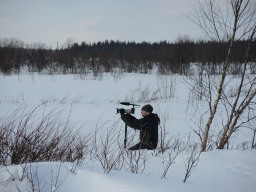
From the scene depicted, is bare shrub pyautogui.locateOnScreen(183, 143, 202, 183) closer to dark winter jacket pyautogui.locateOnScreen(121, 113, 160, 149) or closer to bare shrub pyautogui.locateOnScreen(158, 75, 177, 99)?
dark winter jacket pyautogui.locateOnScreen(121, 113, 160, 149)

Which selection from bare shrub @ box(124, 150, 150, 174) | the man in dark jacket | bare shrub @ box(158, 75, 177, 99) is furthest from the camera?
bare shrub @ box(158, 75, 177, 99)

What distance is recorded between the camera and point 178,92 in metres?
11.9

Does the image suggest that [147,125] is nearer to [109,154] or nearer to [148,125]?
[148,125]

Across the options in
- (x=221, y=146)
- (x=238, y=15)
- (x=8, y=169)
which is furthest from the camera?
(x=221, y=146)

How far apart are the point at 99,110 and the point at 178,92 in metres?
5.90

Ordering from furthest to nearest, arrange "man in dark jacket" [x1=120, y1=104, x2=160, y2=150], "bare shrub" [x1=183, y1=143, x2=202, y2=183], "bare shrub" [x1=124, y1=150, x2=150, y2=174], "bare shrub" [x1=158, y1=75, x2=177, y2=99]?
"bare shrub" [x1=158, y1=75, x2=177, y2=99] < "man in dark jacket" [x1=120, y1=104, x2=160, y2=150] < "bare shrub" [x1=124, y1=150, x2=150, y2=174] < "bare shrub" [x1=183, y1=143, x2=202, y2=183]

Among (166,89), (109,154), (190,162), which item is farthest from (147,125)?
(166,89)

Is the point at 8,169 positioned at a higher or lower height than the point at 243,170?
→ higher

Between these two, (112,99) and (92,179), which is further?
(112,99)

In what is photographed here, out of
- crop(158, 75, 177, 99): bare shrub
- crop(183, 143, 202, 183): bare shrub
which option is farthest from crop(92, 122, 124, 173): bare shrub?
crop(158, 75, 177, 99): bare shrub

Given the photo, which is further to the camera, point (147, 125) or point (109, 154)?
point (147, 125)

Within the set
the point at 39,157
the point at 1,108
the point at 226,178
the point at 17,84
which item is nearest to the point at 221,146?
the point at 226,178

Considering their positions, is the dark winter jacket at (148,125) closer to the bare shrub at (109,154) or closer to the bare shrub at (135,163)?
the bare shrub at (109,154)

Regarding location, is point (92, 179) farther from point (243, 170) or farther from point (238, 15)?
point (238, 15)
